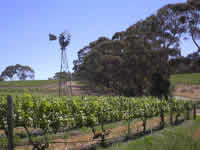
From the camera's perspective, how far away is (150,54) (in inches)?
1137

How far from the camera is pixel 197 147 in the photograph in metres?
8.00

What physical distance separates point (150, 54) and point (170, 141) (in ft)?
71.3

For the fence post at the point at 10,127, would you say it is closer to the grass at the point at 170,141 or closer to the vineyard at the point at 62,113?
the vineyard at the point at 62,113

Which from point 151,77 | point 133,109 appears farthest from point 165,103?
point 151,77

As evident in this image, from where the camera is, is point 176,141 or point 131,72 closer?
point 176,141

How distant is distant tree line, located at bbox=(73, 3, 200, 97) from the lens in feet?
93.4

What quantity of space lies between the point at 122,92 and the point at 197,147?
23564mm

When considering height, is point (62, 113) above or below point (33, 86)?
above

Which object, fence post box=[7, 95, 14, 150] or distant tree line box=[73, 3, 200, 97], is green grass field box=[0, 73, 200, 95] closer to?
distant tree line box=[73, 3, 200, 97]

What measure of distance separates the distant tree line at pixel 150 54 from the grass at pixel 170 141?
1808 centimetres

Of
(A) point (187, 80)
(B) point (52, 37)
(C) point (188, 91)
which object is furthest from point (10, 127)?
(A) point (187, 80)

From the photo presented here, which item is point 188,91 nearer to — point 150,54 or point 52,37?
point 150,54

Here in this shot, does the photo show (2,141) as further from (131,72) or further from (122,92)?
(122,92)

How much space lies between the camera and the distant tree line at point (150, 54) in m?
28.5
